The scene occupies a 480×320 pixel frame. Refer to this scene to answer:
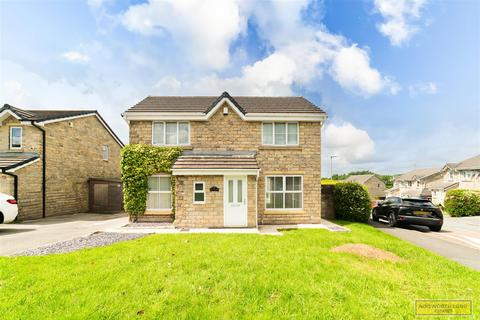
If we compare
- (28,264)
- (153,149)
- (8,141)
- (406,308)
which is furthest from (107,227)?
(406,308)

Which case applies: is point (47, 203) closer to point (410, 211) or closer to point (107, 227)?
point (107, 227)

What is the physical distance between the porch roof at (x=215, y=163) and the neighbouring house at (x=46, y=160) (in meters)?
10.4

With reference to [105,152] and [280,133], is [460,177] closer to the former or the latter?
[280,133]

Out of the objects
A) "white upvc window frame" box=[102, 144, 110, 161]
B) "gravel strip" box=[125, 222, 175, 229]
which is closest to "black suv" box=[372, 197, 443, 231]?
"gravel strip" box=[125, 222, 175, 229]

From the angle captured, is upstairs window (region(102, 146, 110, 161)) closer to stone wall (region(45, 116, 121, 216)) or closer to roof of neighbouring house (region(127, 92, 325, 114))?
stone wall (region(45, 116, 121, 216))

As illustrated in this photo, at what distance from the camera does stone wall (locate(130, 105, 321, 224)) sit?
12.6 meters

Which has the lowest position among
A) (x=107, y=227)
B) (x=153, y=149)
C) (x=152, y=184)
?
(x=107, y=227)

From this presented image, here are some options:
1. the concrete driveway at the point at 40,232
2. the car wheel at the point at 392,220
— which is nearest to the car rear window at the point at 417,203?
the car wheel at the point at 392,220

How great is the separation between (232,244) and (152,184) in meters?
6.82

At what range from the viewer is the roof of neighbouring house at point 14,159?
43.7ft

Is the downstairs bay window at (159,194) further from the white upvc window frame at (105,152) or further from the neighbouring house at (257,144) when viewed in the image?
the white upvc window frame at (105,152)

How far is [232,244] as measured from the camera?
8.09 metres

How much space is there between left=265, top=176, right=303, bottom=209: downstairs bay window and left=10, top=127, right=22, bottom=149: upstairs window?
1724 centimetres

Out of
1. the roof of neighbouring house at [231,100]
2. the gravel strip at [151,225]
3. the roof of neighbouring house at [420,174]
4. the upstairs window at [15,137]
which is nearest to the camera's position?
the gravel strip at [151,225]
